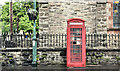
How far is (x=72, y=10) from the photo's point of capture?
1245cm

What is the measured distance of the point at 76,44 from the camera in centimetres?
996

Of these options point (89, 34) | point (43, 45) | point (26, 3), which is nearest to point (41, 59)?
point (43, 45)

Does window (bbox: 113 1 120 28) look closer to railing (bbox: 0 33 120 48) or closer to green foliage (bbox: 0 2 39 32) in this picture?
railing (bbox: 0 33 120 48)

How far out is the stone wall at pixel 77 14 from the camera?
12336 mm

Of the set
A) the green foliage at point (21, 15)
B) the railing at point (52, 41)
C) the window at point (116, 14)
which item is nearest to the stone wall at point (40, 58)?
the railing at point (52, 41)

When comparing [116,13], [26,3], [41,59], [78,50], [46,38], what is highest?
[26,3]

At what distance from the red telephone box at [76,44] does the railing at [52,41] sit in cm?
106

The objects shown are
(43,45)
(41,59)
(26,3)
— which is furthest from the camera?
(26,3)

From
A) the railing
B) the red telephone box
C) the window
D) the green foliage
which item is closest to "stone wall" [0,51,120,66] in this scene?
the railing

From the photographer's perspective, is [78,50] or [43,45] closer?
[78,50]

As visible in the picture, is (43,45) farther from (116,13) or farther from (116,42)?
(116,13)

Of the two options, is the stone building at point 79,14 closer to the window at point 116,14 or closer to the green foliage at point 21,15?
the window at point 116,14

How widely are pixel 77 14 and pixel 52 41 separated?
2.90 metres

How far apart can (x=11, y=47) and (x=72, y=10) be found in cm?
518
